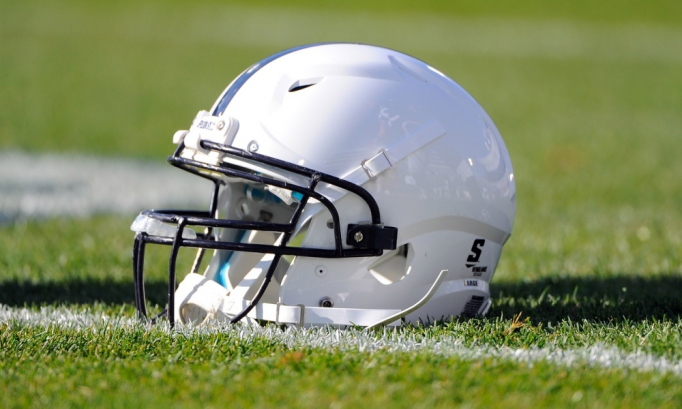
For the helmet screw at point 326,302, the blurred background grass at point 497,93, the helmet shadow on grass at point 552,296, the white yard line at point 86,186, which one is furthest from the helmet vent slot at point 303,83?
the white yard line at point 86,186

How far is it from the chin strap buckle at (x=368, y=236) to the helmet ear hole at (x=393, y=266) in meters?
0.14

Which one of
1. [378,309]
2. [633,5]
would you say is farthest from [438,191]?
[633,5]

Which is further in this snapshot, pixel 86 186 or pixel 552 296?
pixel 86 186

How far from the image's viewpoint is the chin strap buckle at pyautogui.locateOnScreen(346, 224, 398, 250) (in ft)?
9.63

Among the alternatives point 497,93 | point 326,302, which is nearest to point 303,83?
point 326,302

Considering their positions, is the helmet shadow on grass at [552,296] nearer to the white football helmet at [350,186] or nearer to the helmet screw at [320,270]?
the white football helmet at [350,186]

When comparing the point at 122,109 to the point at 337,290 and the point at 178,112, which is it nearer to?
the point at 178,112

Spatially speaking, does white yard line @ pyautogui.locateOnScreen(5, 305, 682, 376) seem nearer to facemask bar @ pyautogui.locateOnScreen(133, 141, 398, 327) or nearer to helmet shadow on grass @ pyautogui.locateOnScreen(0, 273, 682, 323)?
facemask bar @ pyautogui.locateOnScreen(133, 141, 398, 327)

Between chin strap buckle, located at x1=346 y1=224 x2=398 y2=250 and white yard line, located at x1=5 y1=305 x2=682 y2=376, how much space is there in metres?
0.30

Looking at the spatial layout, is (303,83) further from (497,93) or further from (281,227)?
(497,93)

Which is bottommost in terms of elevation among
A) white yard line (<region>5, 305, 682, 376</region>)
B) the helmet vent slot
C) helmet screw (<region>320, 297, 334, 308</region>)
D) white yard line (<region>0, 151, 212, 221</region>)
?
white yard line (<region>0, 151, 212, 221</region>)

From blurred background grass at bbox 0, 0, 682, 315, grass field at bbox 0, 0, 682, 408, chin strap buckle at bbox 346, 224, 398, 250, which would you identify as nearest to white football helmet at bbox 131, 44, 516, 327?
chin strap buckle at bbox 346, 224, 398, 250

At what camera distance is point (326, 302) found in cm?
302

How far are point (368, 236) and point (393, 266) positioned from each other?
257mm
